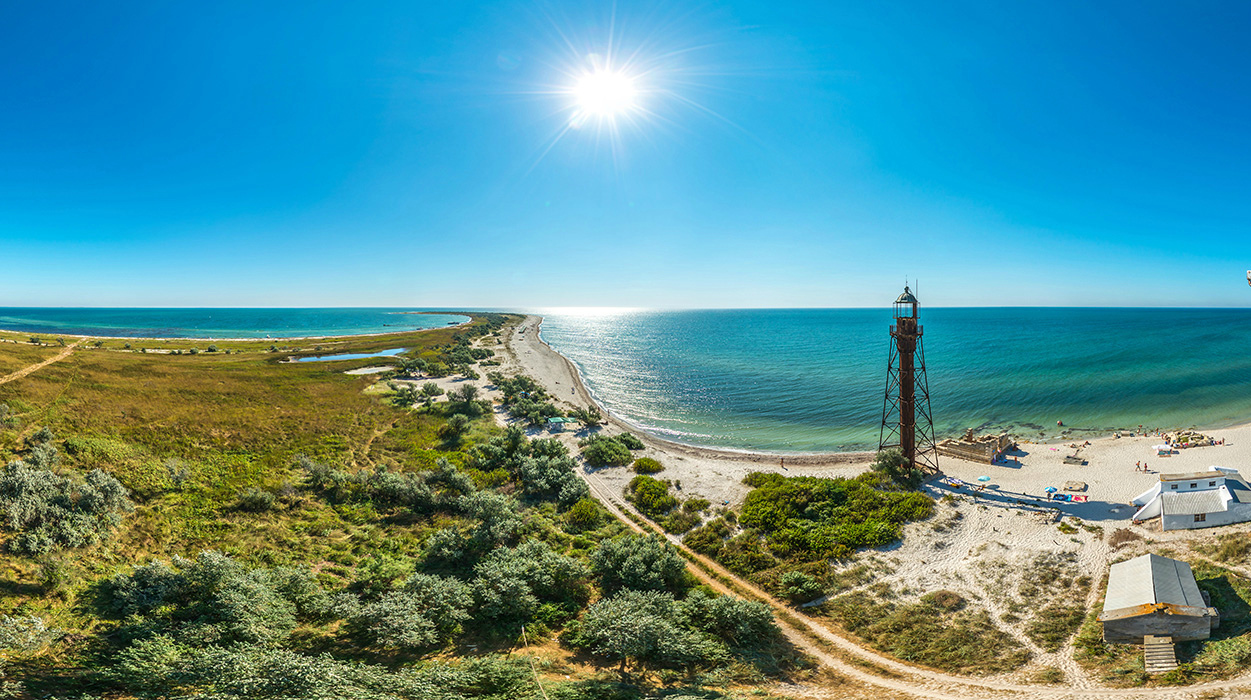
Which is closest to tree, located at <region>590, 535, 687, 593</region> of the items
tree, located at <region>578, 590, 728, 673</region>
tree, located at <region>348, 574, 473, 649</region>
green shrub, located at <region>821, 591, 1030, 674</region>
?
tree, located at <region>578, 590, 728, 673</region>

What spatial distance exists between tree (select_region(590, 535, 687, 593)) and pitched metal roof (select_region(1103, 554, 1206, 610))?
52.8 feet

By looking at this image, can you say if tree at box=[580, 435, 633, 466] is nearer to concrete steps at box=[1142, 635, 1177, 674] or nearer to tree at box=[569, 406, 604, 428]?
tree at box=[569, 406, 604, 428]

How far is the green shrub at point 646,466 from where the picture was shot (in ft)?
113

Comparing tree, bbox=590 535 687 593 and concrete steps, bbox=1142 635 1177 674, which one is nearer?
concrete steps, bbox=1142 635 1177 674

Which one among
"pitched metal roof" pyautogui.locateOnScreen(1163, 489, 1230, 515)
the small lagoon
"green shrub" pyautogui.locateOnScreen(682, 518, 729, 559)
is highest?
the small lagoon

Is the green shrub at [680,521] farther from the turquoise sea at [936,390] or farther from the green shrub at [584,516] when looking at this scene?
the turquoise sea at [936,390]

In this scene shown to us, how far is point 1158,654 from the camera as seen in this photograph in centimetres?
1453

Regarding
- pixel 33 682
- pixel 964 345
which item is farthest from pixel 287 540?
pixel 964 345

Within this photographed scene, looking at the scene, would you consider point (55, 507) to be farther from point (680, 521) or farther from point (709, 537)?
point (709, 537)

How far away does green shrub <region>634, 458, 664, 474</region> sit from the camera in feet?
113

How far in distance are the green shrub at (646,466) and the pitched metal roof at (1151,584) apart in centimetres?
2401

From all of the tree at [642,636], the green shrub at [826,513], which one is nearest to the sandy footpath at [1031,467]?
the green shrub at [826,513]

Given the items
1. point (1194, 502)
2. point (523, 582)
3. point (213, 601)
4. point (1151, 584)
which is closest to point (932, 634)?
point (1151, 584)

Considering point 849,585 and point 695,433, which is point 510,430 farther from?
point 849,585
